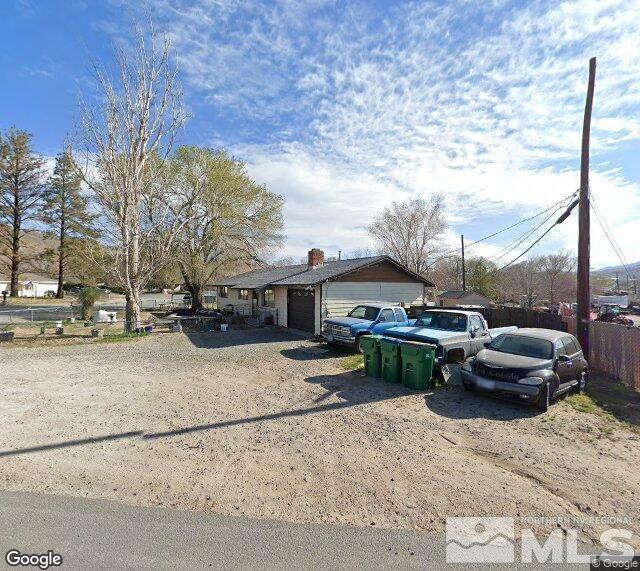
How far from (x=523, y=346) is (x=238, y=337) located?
40.4 ft

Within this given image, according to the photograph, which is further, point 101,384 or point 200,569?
point 101,384

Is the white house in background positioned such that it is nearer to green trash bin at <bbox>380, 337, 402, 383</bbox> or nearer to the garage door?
the garage door

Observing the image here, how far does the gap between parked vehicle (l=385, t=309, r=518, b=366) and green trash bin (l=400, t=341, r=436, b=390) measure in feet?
2.78

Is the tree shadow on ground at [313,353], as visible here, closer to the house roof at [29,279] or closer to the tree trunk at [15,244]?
the tree trunk at [15,244]

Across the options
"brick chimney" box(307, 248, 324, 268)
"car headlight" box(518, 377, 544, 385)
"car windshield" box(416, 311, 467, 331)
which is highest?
"brick chimney" box(307, 248, 324, 268)

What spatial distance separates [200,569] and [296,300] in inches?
659

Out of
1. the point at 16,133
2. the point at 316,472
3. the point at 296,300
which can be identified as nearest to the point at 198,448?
the point at 316,472

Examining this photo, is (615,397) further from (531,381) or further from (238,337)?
(238,337)

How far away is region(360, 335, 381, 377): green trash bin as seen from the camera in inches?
381

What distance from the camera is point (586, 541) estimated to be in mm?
3381

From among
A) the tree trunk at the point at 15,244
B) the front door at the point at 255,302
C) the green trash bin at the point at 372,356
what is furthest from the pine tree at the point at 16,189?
the green trash bin at the point at 372,356

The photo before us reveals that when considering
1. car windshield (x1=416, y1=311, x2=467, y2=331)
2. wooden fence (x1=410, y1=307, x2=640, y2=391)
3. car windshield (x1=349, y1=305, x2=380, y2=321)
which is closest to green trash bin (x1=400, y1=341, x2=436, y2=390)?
car windshield (x1=416, y1=311, x2=467, y2=331)

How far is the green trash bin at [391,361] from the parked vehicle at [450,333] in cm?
96

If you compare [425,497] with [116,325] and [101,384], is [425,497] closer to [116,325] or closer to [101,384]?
[101,384]
